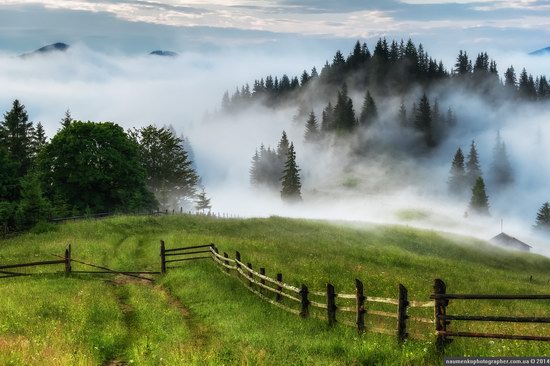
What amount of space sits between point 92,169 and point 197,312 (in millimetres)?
53629

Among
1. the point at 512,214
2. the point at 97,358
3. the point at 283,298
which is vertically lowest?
the point at 512,214

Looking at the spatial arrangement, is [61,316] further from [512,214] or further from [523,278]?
[512,214]

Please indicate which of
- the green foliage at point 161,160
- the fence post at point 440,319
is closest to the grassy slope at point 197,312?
the fence post at point 440,319

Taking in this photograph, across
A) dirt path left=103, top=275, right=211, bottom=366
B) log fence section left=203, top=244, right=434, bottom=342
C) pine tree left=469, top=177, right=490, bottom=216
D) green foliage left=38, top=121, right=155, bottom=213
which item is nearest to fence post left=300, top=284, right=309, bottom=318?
log fence section left=203, top=244, right=434, bottom=342

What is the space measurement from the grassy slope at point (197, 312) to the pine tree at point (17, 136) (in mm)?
46163

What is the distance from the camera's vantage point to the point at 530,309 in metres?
25.6

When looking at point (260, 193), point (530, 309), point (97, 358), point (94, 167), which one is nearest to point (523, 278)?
point (530, 309)

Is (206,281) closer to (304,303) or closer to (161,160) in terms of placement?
(304,303)

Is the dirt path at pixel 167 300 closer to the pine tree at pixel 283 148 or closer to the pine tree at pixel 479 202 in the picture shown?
the pine tree at pixel 479 202

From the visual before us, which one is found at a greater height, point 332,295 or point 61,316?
point 332,295

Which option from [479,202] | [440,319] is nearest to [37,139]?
[440,319]

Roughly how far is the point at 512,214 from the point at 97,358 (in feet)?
683

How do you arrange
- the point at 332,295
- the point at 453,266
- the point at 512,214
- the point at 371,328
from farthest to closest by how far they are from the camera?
the point at 512,214
the point at 453,266
the point at 332,295
the point at 371,328

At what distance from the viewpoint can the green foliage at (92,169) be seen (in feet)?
218
